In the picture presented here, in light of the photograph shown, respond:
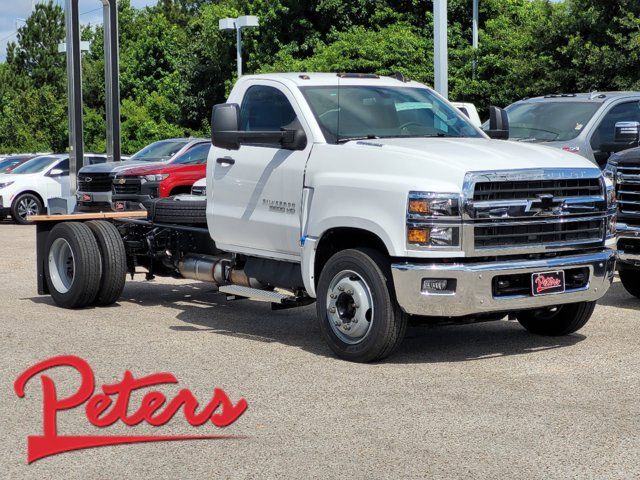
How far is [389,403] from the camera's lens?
7.11m

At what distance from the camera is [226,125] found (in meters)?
9.17

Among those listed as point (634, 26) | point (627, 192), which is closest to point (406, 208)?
point (627, 192)

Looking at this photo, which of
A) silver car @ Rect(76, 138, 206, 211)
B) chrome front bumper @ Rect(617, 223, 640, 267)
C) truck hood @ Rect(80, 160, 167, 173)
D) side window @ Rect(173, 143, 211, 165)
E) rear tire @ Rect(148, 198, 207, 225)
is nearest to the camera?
chrome front bumper @ Rect(617, 223, 640, 267)

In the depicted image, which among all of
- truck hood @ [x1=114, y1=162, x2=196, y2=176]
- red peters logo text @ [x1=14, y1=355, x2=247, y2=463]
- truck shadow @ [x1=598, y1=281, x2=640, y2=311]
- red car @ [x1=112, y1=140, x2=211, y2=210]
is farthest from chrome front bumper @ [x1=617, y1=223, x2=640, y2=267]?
truck hood @ [x1=114, y1=162, x2=196, y2=176]

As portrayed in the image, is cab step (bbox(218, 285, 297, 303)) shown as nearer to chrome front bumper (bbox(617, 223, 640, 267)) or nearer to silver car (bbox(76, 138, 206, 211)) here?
chrome front bumper (bbox(617, 223, 640, 267))

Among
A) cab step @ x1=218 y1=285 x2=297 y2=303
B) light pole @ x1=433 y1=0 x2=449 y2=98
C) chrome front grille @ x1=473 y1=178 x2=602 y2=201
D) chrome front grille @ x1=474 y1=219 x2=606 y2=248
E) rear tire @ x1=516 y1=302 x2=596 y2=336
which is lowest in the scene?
rear tire @ x1=516 y1=302 x2=596 y2=336

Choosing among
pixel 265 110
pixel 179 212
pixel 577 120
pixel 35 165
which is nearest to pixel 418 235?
pixel 265 110

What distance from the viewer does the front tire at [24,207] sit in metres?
27.6

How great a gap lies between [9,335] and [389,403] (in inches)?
162

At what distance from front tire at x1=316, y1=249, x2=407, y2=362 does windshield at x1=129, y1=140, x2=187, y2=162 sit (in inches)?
558

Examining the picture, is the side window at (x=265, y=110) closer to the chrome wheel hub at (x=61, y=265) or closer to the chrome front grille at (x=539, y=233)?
the chrome front grille at (x=539, y=233)

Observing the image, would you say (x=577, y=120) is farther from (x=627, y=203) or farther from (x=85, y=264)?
(x=85, y=264)

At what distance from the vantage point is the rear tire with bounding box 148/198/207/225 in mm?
11055

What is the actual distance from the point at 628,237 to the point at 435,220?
319cm
